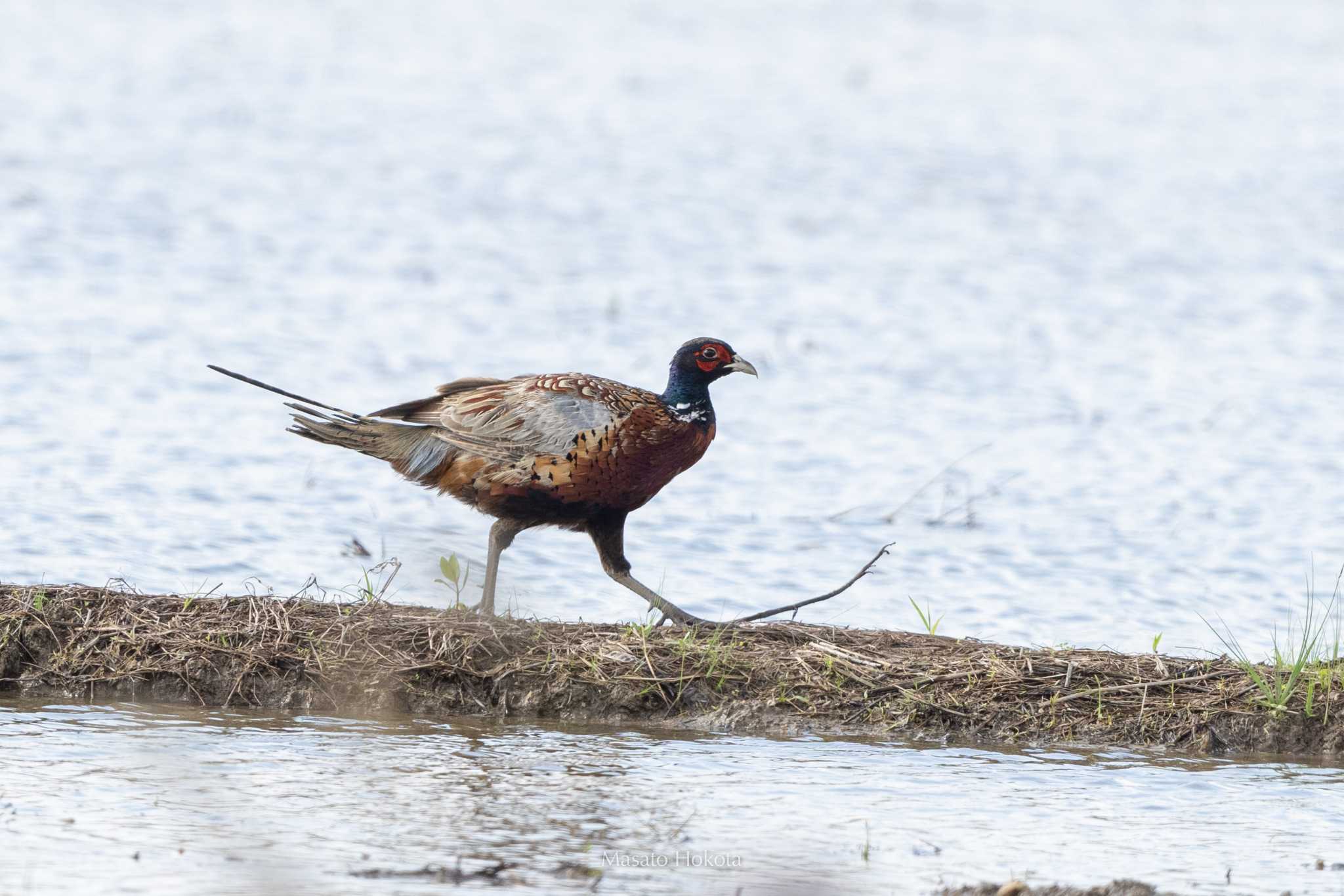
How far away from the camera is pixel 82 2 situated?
95.2 feet

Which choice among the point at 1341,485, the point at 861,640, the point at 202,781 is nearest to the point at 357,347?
the point at 1341,485

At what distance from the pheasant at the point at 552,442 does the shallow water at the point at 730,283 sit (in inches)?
14.0

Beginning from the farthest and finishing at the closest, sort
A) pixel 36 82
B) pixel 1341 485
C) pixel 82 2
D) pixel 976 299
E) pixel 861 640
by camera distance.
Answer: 1. pixel 82 2
2. pixel 36 82
3. pixel 976 299
4. pixel 1341 485
5. pixel 861 640

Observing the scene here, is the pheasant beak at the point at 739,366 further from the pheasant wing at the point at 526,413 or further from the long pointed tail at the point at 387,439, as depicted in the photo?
the long pointed tail at the point at 387,439

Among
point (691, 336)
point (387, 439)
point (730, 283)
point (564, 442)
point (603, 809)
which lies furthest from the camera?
point (730, 283)

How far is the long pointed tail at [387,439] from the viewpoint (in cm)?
784

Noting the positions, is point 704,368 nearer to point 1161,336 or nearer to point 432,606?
point 432,606

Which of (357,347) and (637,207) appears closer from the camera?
(357,347)

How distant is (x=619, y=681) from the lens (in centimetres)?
697

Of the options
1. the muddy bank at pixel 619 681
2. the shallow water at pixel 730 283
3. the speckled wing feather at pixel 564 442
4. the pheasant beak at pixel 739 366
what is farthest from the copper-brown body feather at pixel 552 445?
the muddy bank at pixel 619 681

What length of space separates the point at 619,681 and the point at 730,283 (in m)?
10.8

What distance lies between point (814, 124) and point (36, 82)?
933 centimetres

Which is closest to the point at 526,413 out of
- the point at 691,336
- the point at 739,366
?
the point at 739,366

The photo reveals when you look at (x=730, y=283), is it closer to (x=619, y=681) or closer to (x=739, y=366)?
(x=739, y=366)
